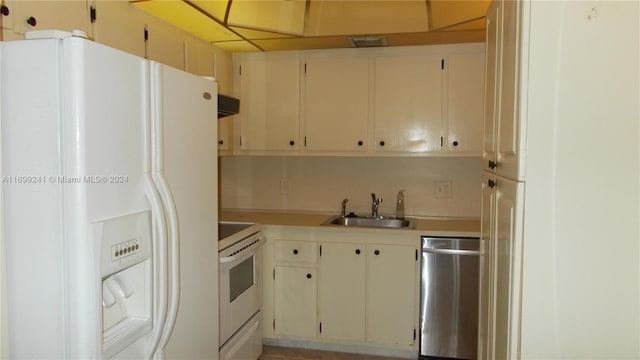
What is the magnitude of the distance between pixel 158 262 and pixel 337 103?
2.12 metres

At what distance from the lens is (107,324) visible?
130 cm

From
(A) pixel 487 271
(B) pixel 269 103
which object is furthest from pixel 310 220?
(A) pixel 487 271

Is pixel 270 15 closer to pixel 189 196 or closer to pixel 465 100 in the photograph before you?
pixel 465 100

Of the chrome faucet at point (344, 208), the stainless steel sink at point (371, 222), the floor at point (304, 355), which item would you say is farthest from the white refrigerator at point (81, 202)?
the chrome faucet at point (344, 208)

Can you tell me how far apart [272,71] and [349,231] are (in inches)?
51.4

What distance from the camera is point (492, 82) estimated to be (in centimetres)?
169

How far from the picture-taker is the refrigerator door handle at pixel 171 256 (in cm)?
143

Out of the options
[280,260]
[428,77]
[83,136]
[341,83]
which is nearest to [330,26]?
[341,83]

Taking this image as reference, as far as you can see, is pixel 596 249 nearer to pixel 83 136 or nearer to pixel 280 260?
pixel 83 136

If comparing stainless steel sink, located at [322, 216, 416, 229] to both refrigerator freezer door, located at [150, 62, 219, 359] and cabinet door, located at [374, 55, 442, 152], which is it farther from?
refrigerator freezer door, located at [150, 62, 219, 359]

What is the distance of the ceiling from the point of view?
263 centimetres

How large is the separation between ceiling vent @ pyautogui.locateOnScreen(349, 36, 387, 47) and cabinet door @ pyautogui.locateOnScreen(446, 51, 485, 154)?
478 millimetres

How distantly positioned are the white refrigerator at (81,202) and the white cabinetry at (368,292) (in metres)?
1.72

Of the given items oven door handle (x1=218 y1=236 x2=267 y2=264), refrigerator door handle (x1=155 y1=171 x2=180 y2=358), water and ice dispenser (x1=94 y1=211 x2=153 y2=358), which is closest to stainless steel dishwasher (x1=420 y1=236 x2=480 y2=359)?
oven door handle (x1=218 y1=236 x2=267 y2=264)
